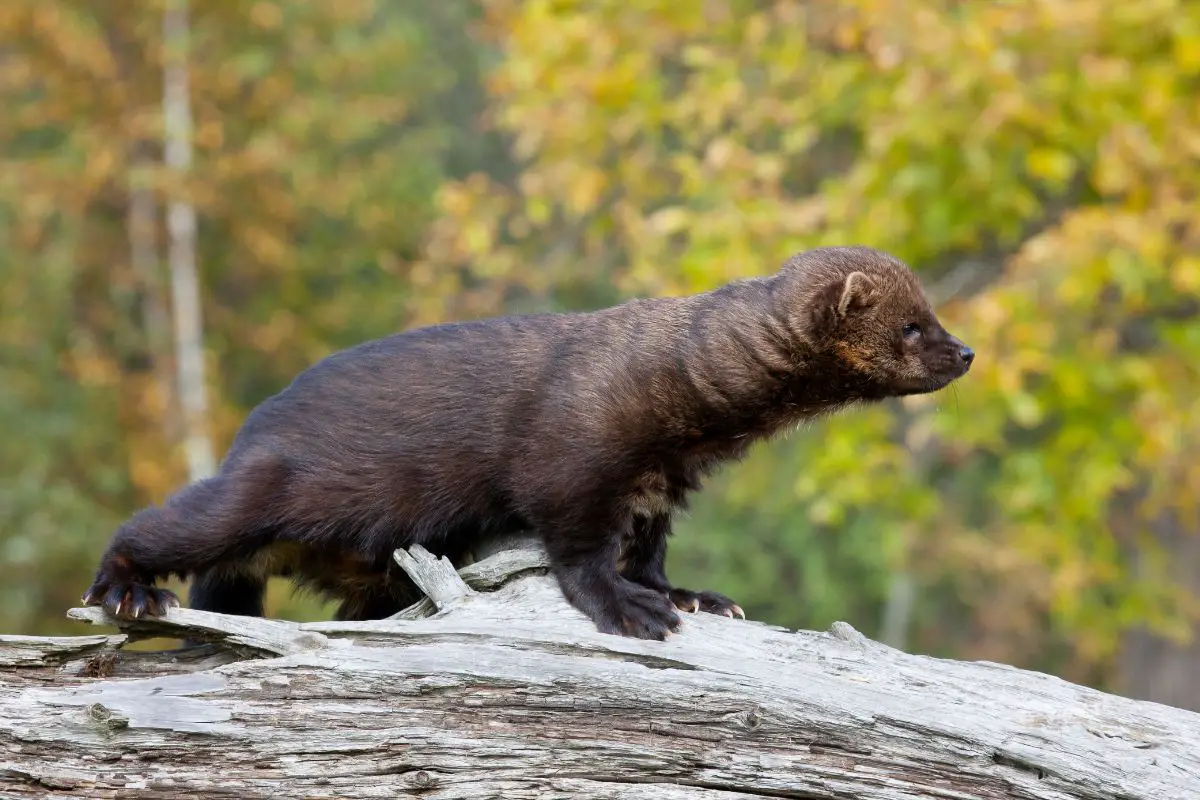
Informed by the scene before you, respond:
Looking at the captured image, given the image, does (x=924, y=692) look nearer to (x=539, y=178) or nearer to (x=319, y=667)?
(x=319, y=667)

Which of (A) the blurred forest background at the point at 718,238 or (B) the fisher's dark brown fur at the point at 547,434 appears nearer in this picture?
(B) the fisher's dark brown fur at the point at 547,434

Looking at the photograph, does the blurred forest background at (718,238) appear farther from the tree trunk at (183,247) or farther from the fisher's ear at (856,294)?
the fisher's ear at (856,294)

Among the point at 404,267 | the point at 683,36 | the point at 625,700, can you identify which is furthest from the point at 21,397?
the point at 625,700

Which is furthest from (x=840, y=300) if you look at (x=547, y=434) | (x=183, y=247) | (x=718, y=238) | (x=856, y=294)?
(x=183, y=247)

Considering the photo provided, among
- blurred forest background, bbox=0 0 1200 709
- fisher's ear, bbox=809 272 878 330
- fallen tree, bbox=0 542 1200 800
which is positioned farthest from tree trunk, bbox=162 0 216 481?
fallen tree, bbox=0 542 1200 800

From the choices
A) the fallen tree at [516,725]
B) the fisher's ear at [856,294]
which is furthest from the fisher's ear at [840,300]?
the fallen tree at [516,725]

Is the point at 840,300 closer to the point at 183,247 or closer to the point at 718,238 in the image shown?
the point at 718,238

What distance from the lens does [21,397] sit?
49.5 feet

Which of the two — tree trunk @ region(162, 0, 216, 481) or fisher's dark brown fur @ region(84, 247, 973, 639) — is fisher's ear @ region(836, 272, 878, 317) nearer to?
fisher's dark brown fur @ region(84, 247, 973, 639)

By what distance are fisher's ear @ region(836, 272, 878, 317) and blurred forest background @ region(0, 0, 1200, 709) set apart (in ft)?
4.41

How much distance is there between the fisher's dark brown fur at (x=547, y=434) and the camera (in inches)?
180

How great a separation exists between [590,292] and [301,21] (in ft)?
16.1

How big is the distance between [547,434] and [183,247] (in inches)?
496

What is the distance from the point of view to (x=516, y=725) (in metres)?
4.08
